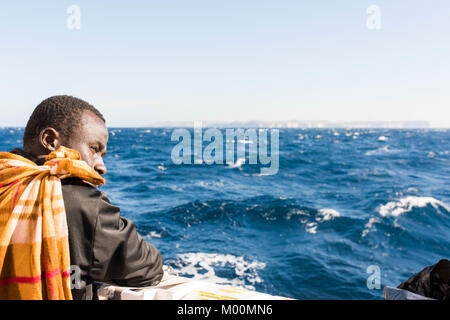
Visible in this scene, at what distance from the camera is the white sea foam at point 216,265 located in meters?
6.51

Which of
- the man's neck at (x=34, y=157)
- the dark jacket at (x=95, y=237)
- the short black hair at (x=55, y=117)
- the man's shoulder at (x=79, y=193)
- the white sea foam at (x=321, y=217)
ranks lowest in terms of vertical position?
the white sea foam at (x=321, y=217)

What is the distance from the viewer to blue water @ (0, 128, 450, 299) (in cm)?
685

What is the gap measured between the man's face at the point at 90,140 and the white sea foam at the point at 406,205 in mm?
11412

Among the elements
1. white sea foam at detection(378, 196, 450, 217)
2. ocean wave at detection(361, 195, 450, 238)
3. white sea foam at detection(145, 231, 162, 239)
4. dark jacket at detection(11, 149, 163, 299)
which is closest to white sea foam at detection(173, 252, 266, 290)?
white sea foam at detection(145, 231, 162, 239)

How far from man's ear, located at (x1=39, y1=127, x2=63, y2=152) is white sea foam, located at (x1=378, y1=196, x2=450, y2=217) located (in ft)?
38.2

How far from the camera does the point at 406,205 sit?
11.9 meters

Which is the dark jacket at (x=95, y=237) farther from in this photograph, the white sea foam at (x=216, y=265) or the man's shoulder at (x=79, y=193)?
the white sea foam at (x=216, y=265)

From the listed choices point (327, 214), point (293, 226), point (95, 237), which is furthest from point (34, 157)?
point (327, 214)

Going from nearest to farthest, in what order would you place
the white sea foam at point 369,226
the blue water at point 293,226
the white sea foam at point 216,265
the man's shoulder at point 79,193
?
the man's shoulder at point 79,193 → the white sea foam at point 216,265 → the blue water at point 293,226 → the white sea foam at point 369,226

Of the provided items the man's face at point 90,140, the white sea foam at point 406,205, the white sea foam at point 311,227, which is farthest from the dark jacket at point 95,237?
the white sea foam at point 406,205

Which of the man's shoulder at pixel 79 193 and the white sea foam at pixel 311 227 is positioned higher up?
the man's shoulder at pixel 79 193

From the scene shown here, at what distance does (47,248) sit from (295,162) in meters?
23.5

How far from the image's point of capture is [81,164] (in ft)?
4.84

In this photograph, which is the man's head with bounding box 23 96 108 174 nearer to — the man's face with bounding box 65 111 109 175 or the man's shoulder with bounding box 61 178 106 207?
the man's face with bounding box 65 111 109 175
